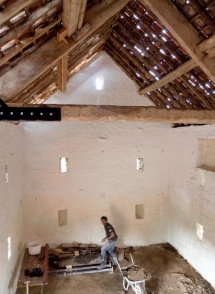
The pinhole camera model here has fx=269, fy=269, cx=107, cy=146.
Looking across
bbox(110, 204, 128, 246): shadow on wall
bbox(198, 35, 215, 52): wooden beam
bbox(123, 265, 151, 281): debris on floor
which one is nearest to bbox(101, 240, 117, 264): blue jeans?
bbox(123, 265, 151, 281): debris on floor

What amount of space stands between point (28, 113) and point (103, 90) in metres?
4.92

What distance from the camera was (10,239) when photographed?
19.4 ft

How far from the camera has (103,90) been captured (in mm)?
8328

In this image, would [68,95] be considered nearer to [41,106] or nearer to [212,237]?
[41,106]

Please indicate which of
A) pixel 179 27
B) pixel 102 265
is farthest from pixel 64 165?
pixel 179 27

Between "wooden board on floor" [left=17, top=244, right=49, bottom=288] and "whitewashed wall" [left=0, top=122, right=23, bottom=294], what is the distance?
0.20m

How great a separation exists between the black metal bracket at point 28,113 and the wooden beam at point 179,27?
1.98m

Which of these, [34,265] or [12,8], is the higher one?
[12,8]

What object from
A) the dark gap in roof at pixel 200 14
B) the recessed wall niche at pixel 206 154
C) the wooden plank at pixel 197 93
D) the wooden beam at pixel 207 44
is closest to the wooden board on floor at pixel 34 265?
the recessed wall niche at pixel 206 154

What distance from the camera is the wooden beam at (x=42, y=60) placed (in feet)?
12.0

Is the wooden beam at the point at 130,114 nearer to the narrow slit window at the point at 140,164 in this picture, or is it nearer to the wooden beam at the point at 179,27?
the wooden beam at the point at 179,27

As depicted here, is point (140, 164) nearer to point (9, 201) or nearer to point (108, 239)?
point (108, 239)

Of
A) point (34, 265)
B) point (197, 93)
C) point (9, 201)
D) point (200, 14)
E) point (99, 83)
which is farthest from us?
point (99, 83)

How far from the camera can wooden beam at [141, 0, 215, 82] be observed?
3801 mm
